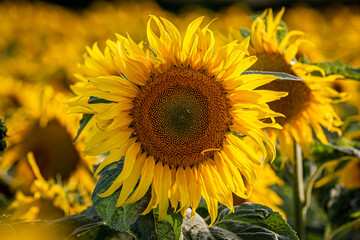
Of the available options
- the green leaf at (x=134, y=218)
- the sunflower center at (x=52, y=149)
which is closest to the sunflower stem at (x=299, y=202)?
the green leaf at (x=134, y=218)

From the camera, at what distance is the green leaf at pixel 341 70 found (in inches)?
56.8

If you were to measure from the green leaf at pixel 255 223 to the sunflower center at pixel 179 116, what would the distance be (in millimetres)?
190

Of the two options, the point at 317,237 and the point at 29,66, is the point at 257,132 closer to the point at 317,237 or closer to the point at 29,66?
the point at 317,237

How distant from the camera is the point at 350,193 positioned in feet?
6.03

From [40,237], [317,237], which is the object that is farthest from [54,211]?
[317,237]

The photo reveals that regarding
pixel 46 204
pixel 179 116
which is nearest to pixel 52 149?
pixel 46 204

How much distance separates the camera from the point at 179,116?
119 centimetres

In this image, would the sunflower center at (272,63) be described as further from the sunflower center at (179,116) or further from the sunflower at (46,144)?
the sunflower at (46,144)

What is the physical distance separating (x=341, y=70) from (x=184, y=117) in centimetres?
57

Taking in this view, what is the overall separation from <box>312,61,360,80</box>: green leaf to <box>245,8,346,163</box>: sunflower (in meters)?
0.02

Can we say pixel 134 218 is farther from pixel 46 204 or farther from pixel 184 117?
pixel 46 204

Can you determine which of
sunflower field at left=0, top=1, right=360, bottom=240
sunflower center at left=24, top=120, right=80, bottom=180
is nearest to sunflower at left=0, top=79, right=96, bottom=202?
sunflower center at left=24, top=120, right=80, bottom=180

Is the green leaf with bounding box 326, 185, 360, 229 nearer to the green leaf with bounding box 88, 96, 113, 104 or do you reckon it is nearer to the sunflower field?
the sunflower field

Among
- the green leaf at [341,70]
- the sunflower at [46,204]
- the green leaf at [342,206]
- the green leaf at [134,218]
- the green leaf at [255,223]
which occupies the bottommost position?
the green leaf at [342,206]
